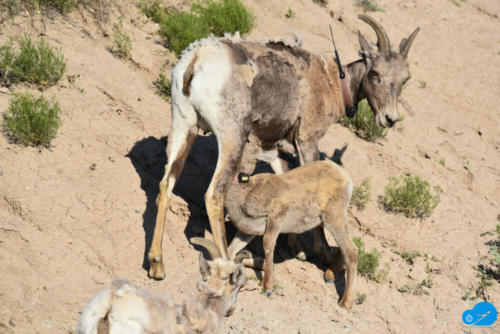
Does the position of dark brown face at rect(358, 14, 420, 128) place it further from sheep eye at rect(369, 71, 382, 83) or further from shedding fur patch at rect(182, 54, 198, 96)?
shedding fur patch at rect(182, 54, 198, 96)

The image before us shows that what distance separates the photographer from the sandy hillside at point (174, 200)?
5703mm

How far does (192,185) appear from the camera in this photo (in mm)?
7441

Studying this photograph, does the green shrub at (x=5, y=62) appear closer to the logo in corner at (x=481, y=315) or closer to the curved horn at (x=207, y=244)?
the curved horn at (x=207, y=244)

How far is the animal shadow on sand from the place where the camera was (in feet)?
21.8

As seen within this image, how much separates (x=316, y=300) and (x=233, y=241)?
1.13 m

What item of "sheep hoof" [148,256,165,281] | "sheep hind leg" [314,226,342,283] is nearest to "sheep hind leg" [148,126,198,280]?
"sheep hoof" [148,256,165,281]

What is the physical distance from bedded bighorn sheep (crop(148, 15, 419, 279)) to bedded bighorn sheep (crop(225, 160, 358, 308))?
Answer: 0.34 meters

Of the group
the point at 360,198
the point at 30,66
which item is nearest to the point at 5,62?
the point at 30,66

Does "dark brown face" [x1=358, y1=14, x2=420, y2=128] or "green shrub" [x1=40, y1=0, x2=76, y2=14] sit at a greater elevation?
"dark brown face" [x1=358, y1=14, x2=420, y2=128]

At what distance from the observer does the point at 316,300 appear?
20.4 feet

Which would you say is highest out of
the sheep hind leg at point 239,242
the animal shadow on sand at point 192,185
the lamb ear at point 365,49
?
the lamb ear at point 365,49

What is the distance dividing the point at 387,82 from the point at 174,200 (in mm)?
3102

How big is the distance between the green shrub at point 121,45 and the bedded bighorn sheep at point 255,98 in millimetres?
3249

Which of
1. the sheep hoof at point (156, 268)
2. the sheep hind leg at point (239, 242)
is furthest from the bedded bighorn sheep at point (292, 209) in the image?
the sheep hoof at point (156, 268)
